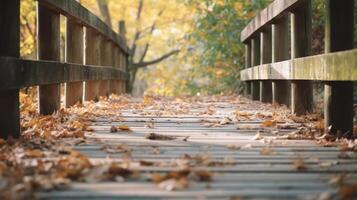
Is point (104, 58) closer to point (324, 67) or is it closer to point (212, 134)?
point (212, 134)

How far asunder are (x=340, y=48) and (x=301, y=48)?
5.23 ft

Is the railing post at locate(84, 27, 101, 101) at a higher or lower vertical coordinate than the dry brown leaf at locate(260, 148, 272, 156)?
higher

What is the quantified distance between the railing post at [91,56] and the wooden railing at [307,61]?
91.9 inches

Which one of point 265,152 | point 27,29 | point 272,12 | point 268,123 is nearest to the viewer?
point 265,152

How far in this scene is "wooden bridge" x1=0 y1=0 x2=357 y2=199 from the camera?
2.48 metres

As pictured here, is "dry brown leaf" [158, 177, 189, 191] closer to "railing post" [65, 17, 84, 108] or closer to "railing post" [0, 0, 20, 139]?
"railing post" [0, 0, 20, 139]

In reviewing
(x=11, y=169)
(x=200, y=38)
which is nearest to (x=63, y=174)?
(x=11, y=169)

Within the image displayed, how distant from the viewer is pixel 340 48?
Result: 13.3 feet

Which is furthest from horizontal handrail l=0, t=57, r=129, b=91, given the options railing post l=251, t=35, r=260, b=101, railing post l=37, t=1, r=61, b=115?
railing post l=251, t=35, r=260, b=101

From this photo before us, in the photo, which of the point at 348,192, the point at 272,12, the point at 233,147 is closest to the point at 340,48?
the point at 233,147

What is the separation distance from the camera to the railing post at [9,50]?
383 centimetres

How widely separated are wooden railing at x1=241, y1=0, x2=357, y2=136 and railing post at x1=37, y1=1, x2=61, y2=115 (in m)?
2.21

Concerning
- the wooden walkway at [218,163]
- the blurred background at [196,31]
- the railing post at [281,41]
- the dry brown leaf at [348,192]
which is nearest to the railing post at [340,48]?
the wooden walkway at [218,163]

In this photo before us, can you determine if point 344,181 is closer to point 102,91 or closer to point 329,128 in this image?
point 329,128
